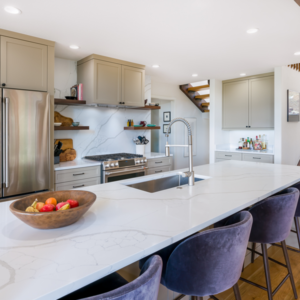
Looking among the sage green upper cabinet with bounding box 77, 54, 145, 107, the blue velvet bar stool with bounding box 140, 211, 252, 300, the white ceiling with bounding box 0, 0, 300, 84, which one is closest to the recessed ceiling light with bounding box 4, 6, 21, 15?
the white ceiling with bounding box 0, 0, 300, 84

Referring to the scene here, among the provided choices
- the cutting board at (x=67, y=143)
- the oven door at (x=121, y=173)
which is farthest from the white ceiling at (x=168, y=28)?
the oven door at (x=121, y=173)

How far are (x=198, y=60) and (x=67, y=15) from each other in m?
2.23

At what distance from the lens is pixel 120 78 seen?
402 cm

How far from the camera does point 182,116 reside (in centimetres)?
620

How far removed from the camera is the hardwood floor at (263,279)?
6.42 ft

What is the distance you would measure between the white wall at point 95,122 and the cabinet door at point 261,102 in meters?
2.10

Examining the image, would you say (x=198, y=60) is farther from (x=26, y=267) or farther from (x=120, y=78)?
(x=26, y=267)

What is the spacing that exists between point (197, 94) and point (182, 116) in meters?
0.72

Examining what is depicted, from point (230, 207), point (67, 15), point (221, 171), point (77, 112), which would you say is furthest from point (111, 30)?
point (230, 207)

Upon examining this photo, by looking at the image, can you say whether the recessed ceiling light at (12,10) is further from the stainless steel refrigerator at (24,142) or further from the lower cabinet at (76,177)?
the lower cabinet at (76,177)

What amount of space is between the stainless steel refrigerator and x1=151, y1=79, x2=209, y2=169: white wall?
2981mm

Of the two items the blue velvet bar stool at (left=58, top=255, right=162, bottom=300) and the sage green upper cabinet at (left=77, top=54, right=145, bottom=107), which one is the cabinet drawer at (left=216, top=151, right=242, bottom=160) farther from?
the blue velvet bar stool at (left=58, top=255, right=162, bottom=300)

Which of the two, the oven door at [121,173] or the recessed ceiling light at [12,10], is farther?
the oven door at [121,173]

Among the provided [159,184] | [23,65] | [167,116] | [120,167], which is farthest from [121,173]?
[167,116]
